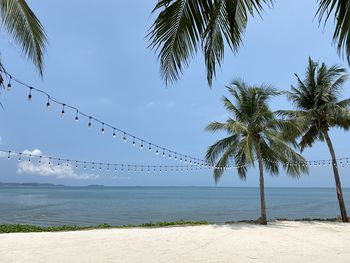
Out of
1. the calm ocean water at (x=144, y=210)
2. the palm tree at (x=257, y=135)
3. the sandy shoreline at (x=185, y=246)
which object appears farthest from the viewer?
the calm ocean water at (x=144, y=210)

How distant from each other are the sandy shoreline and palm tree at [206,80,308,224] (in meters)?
3.74

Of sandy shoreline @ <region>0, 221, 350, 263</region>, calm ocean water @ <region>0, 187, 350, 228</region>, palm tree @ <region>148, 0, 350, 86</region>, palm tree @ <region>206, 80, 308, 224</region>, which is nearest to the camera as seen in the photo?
palm tree @ <region>148, 0, 350, 86</region>

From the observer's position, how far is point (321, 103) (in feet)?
57.4

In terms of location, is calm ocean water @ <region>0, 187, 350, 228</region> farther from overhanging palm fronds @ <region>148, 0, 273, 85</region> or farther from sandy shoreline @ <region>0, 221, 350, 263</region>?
overhanging palm fronds @ <region>148, 0, 273, 85</region>

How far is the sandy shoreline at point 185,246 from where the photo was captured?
8.03 m

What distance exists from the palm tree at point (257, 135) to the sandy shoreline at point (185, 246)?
3738 mm

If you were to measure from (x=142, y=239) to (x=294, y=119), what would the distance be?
31.7 ft

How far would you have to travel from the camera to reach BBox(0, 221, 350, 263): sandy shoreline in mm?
8031

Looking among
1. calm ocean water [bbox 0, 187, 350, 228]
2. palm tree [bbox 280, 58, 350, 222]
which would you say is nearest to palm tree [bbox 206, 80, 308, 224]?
palm tree [bbox 280, 58, 350, 222]

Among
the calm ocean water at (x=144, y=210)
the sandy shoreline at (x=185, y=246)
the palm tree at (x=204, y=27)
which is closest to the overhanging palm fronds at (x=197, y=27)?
the palm tree at (x=204, y=27)


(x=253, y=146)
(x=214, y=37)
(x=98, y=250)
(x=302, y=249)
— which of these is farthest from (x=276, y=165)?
(x=214, y=37)

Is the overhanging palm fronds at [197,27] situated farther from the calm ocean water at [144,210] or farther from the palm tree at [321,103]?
the calm ocean water at [144,210]

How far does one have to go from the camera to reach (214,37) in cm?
361

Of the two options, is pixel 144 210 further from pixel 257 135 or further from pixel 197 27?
pixel 197 27
